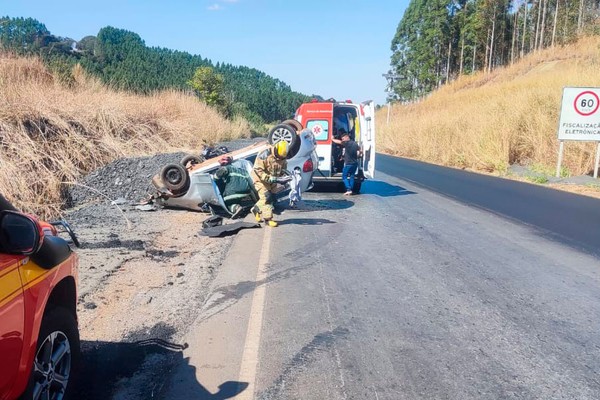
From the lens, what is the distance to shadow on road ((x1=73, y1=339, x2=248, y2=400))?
10.9ft

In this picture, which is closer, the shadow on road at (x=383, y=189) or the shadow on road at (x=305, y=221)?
the shadow on road at (x=305, y=221)

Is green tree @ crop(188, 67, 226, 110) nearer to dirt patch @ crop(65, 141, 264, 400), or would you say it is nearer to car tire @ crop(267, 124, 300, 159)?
car tire @ crop(267, 124, 300, 159)

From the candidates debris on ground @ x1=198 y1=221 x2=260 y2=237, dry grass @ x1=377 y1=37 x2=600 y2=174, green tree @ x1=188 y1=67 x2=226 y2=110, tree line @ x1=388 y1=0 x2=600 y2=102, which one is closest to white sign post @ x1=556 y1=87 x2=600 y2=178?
dry grass @ x1=377 y1=37 x2=600 y2=174

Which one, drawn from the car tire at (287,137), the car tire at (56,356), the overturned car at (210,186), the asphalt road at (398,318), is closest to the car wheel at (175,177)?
the overturned car at (210,186)

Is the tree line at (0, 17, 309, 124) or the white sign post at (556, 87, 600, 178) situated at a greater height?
the tree line at (0, 17, 309, 124)

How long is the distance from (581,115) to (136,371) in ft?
55.2

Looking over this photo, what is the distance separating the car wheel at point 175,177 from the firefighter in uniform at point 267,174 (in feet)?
5.02

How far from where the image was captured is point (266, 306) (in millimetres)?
4918

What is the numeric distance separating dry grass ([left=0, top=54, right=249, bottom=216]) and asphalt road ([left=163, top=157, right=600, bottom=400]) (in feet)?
15.7

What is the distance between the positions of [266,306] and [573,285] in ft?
11.4

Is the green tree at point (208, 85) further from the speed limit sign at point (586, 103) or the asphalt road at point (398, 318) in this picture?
the asphalt road at point (398, 318)

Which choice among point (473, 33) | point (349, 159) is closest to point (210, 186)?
point (349, 159)

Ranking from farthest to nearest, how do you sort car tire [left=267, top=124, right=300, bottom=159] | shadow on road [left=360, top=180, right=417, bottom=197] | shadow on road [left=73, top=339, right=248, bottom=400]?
1. shadow on road [left=360, top=180, right=417, bottom=197]
2. car tire [left=267, top=124, right=300, bottom=159]
3. shadow on road [left=73, top=339, right=248, bottom=400]

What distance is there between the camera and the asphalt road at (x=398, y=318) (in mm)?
3471
